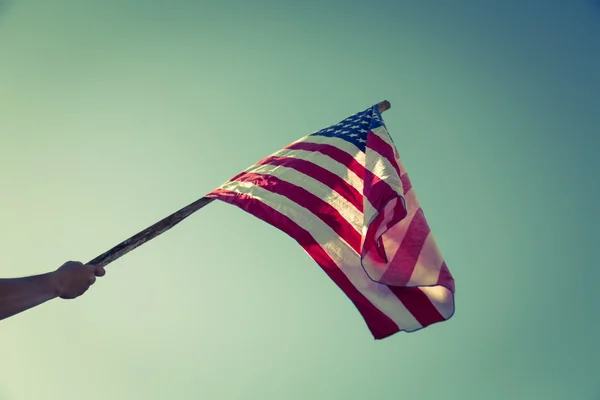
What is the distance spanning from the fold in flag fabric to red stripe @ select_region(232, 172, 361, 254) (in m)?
0.01

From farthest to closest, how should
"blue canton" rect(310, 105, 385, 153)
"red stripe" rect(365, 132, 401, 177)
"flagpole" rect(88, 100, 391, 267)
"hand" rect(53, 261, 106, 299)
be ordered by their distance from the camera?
1. "blue canton" rect(310, 105, 385, 153)
2. "red stripe" rect(365, 132, 401, 177)
3. "flagpole" rect(88, 100, 391, 267)
4. "hand" rect(53, 261, 106, 299)

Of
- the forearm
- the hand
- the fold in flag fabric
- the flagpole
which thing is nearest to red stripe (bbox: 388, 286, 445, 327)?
the fold in flag fabric

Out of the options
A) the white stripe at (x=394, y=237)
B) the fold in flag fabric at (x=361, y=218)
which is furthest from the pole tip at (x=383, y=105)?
the white stripe at (x=394, y=237)

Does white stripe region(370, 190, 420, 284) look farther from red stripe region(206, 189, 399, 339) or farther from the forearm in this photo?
the forearm

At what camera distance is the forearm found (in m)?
2.69

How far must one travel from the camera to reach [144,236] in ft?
19.3

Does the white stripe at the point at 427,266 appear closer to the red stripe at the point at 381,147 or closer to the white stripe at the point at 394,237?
the white stripe at the point at 394,237

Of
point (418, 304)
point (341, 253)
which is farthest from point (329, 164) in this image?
point (418, 304)

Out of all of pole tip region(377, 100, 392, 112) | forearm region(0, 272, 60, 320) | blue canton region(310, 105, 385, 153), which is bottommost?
forearm region(0, 272, 60, 320)

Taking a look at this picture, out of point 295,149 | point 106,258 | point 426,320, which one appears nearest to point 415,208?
point 426,320

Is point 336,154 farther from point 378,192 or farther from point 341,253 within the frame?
point 341,253

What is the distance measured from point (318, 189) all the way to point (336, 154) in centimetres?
98

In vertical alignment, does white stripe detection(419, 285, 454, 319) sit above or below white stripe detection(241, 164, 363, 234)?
below

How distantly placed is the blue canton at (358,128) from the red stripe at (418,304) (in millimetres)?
2768
